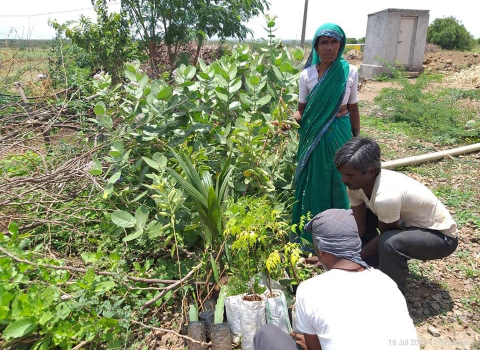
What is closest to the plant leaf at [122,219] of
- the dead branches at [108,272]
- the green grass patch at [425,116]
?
the dead branches at [108,272]

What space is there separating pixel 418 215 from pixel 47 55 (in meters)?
7.35

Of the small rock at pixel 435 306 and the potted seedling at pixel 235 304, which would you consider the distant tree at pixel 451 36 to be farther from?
the potted seedling at pixel 235 304

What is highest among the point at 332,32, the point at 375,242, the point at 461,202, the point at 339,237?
the point at 332,32

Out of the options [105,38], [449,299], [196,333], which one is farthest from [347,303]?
[105,38]

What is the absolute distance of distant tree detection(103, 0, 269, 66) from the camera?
23.8 ft

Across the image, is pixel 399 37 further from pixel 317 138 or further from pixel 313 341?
pixel 313 341

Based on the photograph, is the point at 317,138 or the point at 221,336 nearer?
the point at 221,336

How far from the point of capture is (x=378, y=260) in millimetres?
2260

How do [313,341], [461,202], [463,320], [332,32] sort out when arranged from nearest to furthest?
1. [313,341]
2. [463,320]
3. [332,32]
4. [461,202]

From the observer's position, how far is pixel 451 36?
72.6 feet

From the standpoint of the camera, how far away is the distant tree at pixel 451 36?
22234 millimetres

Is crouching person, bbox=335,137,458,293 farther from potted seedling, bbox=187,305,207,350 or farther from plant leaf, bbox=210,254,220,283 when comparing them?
potted seedling, bbox=187,305,207,350

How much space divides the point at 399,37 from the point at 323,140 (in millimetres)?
11085

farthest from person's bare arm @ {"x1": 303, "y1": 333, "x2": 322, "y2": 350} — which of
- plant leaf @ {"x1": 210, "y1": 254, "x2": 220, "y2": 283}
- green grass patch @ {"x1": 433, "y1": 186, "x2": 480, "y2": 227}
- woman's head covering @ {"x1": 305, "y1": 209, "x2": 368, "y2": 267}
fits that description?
green grass patch @ {"x1": 433, "y1": 186, "x2": 480, "y2": 227}
